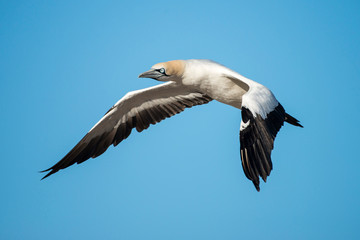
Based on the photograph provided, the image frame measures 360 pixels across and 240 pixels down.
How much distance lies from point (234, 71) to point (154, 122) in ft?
8.76

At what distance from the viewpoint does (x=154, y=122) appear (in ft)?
36.8

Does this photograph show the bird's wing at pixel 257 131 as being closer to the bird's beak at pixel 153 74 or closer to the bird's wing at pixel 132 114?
the bird's beak at pixel 153 74

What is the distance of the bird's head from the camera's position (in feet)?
30.4

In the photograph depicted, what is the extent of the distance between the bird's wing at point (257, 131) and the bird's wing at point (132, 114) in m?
2.91

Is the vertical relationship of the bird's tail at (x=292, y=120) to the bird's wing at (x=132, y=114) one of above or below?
below

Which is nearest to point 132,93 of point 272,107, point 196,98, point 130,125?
point 130,125

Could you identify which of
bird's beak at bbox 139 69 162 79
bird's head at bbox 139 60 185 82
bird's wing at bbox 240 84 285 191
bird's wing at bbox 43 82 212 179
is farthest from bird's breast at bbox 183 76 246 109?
bird's wing at bbox 240 84 285 191

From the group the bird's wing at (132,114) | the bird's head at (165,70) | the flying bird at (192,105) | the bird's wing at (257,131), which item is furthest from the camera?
the bird's wing at (132,114)

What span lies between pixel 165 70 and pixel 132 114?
2.19 metres

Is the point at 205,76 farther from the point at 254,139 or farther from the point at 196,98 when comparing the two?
the point at 254,139

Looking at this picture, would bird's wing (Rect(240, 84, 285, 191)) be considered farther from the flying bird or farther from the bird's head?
the bird's head

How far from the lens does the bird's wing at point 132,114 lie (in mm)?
10508

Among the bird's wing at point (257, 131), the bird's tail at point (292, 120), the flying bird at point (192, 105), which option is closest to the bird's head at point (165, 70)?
the flying bird at point (192, 105)

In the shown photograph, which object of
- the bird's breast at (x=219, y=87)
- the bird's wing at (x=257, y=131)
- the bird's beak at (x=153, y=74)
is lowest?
the bird's wing at (x=257, y=131)
